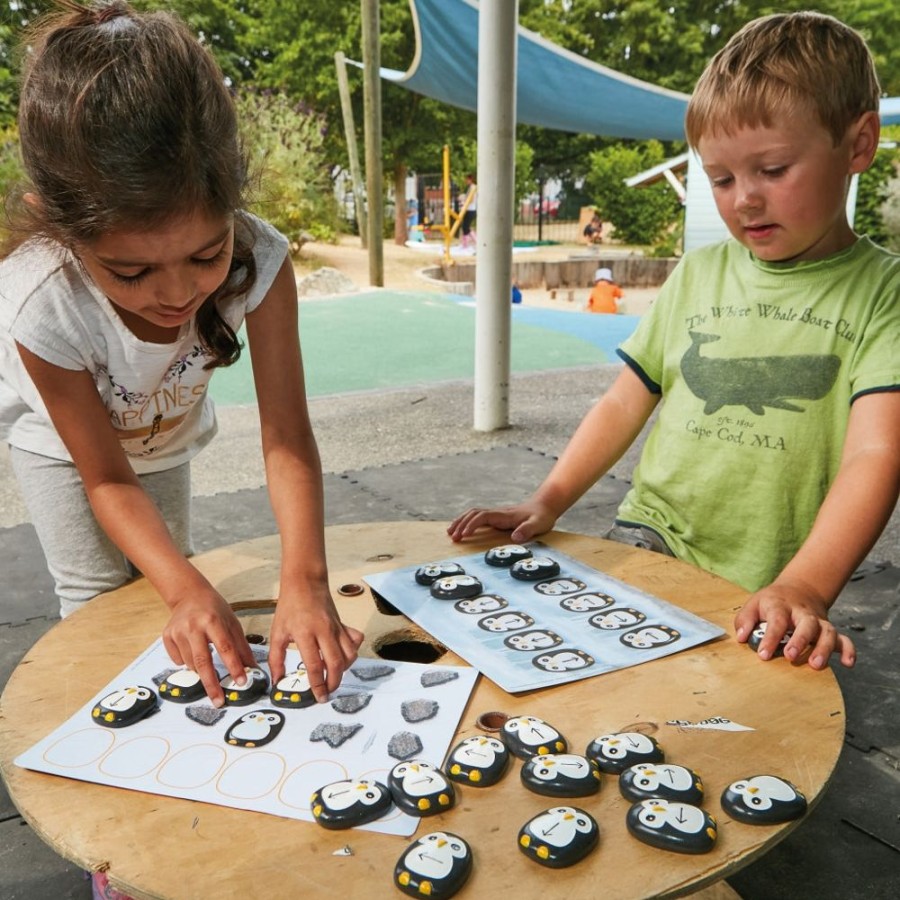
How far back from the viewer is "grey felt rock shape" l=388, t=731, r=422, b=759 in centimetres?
71

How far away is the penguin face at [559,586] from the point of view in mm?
1009

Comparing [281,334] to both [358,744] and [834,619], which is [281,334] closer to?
[358,744]

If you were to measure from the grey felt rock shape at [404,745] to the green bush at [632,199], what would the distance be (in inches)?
649

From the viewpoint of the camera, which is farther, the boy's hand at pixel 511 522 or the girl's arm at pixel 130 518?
the boy's hand at pixel 511 522

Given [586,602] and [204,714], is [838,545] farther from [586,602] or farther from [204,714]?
[204,714]

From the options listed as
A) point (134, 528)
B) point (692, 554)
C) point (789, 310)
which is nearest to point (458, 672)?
point (134, 528)

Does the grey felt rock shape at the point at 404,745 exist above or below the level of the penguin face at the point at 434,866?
below

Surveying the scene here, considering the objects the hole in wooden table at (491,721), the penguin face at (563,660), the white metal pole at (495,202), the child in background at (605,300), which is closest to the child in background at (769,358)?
the penguin face at (563,660)

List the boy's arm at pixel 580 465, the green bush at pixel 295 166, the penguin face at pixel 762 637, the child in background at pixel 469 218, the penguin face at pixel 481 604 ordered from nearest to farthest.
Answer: the penguin face at pixel 762 637 → the penguin face at pixel 481 604 → the boy's arm at pixel 580 465 → the green bush at pixel 295 166 → the child in background at pixel 469 218

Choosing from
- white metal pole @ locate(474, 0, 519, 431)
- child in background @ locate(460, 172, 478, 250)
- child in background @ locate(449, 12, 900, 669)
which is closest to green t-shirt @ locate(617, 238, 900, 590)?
child in background @ locate(449, 12, 900, 669)

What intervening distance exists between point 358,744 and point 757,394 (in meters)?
0.87

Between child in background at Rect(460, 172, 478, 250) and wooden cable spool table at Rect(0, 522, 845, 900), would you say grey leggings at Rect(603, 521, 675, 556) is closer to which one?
wooden cable spool table at Rect(0, 522, 845, 900)

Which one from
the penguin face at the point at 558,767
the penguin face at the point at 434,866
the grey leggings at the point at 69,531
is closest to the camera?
the penguin face at the point at 434,866

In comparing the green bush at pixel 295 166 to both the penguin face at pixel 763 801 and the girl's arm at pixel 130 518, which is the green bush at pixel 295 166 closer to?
the girl's arm at pixel 130 518
